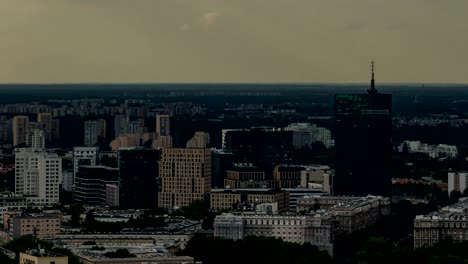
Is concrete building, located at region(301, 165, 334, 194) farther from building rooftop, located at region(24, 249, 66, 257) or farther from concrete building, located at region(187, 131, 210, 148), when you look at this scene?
building rooftop, located at region(24, 249, 66, 257)

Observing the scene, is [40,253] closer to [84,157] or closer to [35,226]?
[35,226]

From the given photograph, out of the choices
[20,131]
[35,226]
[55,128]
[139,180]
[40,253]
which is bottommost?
[55,128]

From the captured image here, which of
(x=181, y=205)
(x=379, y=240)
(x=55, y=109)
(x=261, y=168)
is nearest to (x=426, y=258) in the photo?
(x=379, y=240)

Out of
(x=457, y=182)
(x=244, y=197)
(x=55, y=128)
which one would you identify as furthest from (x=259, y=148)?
(x=55, y=128)

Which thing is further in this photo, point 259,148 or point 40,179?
point 259,148

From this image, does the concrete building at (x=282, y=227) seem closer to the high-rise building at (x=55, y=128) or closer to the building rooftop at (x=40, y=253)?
the building rooftop at (x=40, y=253)

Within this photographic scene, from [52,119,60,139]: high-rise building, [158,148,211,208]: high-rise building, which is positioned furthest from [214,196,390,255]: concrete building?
[52,119,60,139]: high-rise building
